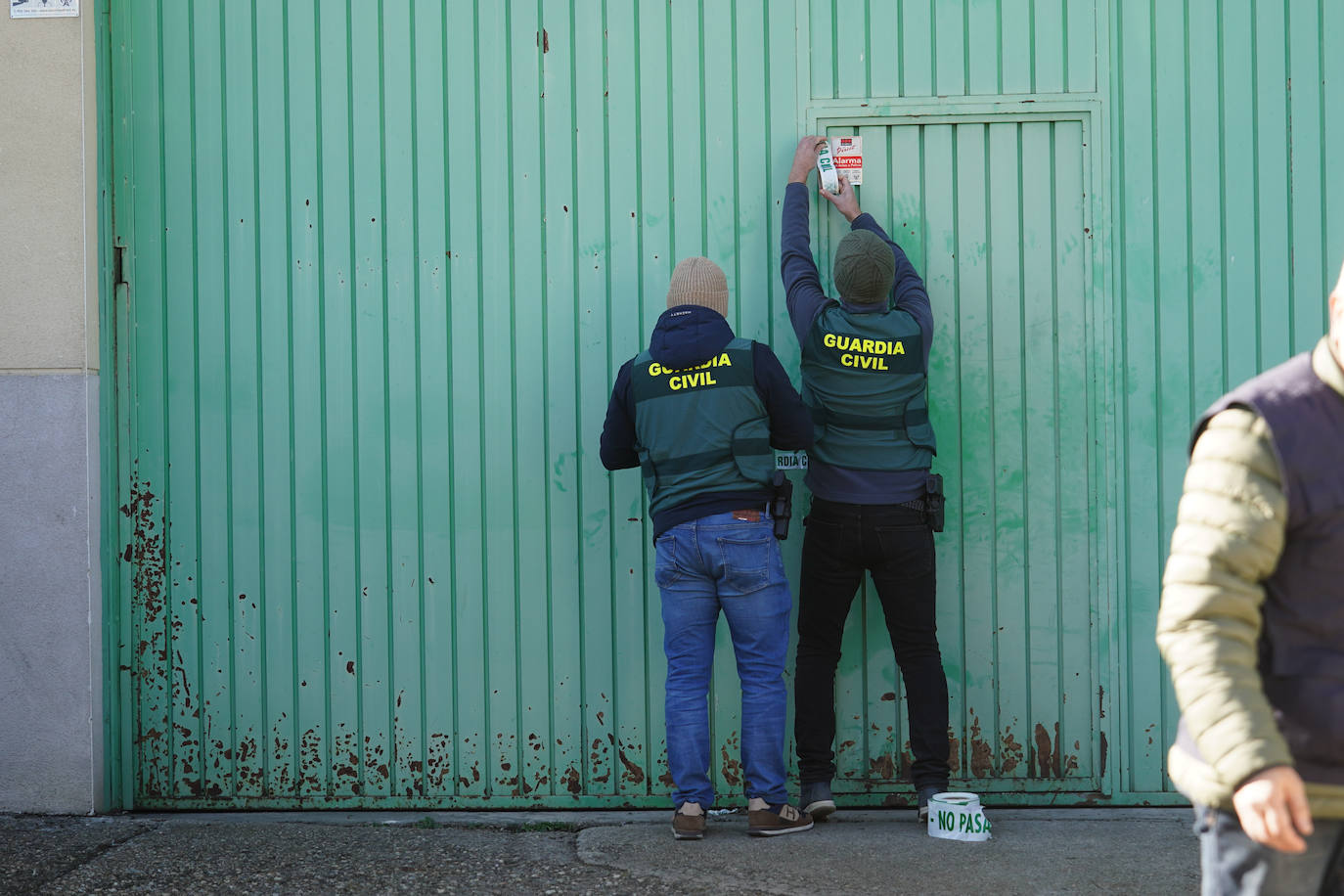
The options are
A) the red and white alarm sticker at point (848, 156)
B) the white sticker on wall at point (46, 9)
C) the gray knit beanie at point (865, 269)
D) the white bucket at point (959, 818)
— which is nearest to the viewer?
the white bucket at point (959, 818)

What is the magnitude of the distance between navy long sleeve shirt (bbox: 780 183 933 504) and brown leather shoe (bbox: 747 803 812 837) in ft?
3.70

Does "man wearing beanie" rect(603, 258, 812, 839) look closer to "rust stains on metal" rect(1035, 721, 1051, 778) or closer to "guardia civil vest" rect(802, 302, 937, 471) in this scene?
"guardia civil vest" rect(802, 302, 937, 471)

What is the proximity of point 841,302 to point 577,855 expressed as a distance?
2.17 metres

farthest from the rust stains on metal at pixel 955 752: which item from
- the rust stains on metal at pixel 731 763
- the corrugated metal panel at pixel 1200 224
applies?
the rust stains on metal at pixel 731 763

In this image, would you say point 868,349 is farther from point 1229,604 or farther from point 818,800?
point 1229,604

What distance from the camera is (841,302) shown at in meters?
4.78

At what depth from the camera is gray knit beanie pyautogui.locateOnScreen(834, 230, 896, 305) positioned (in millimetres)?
4617

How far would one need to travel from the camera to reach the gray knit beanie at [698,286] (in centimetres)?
466

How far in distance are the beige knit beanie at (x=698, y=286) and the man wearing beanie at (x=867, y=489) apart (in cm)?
29

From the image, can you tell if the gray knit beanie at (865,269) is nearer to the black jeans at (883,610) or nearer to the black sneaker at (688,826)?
the black jeans at (883,610)

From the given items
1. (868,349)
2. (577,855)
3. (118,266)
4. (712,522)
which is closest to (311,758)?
(577,855)

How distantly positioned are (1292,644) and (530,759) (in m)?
3.54

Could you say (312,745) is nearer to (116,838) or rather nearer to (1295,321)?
(116,838)

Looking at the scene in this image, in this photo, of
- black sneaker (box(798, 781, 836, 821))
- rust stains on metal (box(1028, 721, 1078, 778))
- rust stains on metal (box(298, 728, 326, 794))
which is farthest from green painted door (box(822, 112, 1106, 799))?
rust stains on metal (box(298, 728, 326, 794))
